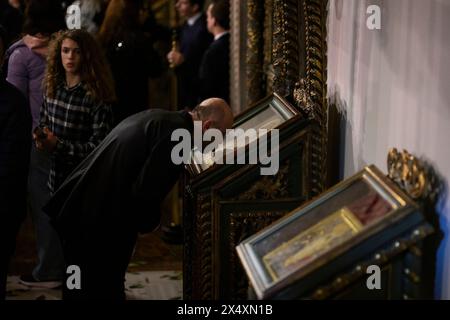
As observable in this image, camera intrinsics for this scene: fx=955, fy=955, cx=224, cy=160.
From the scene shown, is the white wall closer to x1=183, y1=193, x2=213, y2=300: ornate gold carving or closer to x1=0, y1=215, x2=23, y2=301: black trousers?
x1=183, y1=193, x2=213, y2=300: ornate gold carving

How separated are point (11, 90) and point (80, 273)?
99cm

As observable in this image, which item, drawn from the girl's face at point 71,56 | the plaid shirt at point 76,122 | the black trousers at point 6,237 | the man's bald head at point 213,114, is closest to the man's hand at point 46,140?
the plaid shirt at point 76,122

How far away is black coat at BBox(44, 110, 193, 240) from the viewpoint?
4.44m

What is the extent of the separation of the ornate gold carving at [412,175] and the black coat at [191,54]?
16.4 feet

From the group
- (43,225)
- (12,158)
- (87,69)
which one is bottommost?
(43,225)

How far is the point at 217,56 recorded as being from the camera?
26.0 ft

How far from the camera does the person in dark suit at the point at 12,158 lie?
177 inches

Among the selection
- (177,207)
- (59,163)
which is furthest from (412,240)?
(177,207)

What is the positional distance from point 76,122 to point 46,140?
0.22 metres

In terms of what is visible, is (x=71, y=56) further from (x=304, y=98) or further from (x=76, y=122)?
(x=304, y=98)

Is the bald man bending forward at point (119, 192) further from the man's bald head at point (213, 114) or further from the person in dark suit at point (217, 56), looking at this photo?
the person in dark suit at point (217, 56)

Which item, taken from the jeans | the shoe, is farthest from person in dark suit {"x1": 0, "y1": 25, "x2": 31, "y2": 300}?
→ the shoe

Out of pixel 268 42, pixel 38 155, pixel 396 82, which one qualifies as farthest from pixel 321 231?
pixel 268 42
